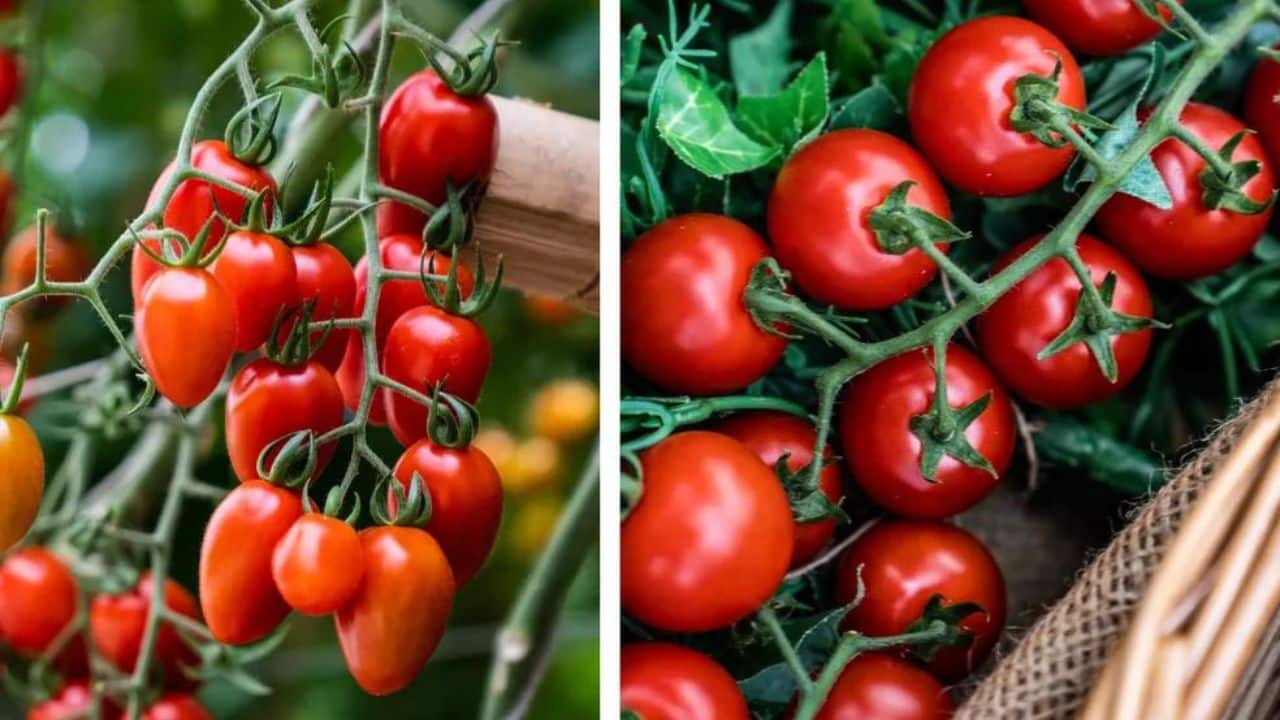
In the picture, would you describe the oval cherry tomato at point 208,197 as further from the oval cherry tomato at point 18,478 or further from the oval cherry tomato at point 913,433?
the oval cherry tomato at point 913,433

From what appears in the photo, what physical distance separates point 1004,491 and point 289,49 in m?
0.50

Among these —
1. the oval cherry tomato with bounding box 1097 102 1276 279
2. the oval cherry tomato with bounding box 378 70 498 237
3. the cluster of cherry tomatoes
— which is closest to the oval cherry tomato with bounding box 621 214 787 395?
the cluster of cherry tomatoes

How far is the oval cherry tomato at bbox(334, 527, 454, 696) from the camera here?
49 cm

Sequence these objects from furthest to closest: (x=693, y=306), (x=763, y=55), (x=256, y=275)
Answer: (x=763, y=55) < (x=693, y=306) < (x=256, y=275)

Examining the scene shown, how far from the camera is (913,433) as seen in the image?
629mm

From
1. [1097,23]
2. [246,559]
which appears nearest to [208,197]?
[246,559]

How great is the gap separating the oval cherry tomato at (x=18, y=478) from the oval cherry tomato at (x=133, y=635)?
0.06 m

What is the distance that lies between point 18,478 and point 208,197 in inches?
6.0

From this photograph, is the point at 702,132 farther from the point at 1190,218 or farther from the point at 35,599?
the point at 35,599

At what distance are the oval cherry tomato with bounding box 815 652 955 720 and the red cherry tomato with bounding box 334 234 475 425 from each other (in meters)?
0.29

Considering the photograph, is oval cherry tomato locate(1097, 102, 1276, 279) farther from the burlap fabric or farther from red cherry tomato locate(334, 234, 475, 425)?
red cherry tomato locate(334, 234, 475, 425)

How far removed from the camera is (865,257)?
60cm

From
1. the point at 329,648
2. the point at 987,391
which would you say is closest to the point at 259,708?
the point at 329,648

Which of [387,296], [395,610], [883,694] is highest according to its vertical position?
[387,296]
